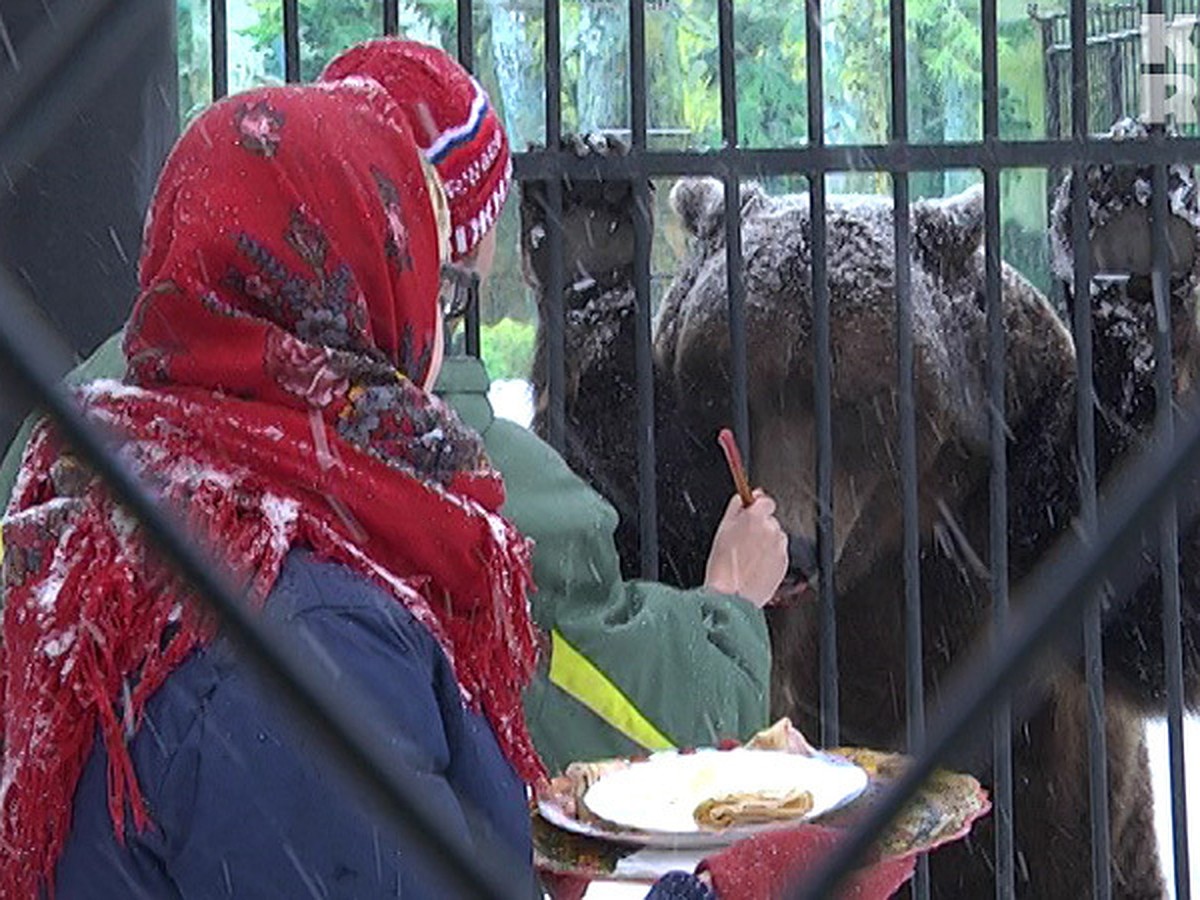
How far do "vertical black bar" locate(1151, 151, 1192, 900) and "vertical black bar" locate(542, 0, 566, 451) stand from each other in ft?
2.97

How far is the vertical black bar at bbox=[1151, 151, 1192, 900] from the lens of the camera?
11.0 feet

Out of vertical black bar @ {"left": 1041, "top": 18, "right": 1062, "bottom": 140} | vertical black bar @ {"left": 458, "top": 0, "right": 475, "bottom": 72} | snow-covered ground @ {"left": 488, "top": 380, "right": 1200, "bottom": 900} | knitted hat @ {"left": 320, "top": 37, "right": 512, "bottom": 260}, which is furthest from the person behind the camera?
snow-covered ground @ {"left": 488, "top": 380, "right": 1200, "bottom": 900}

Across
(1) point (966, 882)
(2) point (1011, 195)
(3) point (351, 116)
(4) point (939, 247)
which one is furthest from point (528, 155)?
(2) point (1011, 195)

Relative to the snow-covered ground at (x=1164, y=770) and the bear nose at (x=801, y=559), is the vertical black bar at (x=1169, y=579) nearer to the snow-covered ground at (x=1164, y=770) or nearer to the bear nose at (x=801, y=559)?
the bear nose at (x=801, y=559)

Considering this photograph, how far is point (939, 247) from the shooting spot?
434 cm

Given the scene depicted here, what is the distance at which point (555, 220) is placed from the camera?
3348 millimetres

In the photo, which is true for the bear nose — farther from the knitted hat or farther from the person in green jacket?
the knitted hat

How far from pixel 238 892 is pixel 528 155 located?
1984 mm

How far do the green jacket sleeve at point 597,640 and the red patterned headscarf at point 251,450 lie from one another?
0.58 m

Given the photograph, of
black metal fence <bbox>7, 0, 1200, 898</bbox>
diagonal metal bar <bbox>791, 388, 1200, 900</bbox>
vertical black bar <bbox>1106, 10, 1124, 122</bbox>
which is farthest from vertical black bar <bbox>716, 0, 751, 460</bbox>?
diagonal metal bar <bbox>791, 388, 1200, 900</bbox>

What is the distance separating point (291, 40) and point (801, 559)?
117 centimetres

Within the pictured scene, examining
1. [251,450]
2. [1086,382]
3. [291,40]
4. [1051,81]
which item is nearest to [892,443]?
[1086,382]

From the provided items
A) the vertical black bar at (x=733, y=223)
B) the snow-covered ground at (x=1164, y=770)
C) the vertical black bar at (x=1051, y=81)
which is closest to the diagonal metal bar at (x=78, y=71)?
the vertical black bar at (x=733, y=223)

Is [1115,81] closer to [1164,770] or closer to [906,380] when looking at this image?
[1164,770]
